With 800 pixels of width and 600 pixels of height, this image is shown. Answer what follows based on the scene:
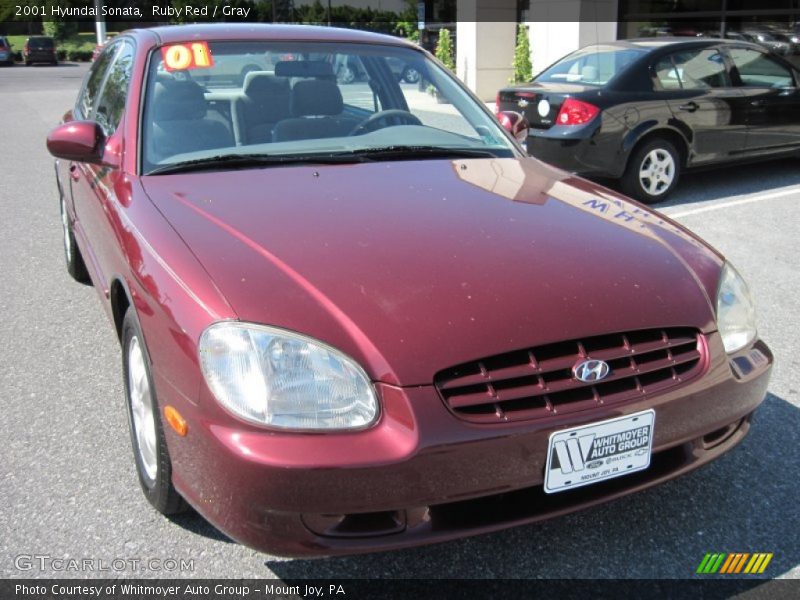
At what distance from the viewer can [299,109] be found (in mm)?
3389

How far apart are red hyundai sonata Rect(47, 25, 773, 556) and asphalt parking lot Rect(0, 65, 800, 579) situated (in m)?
0.22

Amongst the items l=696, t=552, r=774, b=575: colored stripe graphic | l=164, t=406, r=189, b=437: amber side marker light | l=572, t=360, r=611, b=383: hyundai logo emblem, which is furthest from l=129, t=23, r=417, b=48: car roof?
l=696, t=552, r=774, b=575: colored stripe graphic

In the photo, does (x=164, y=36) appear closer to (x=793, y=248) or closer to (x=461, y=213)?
(x=461, y=213)

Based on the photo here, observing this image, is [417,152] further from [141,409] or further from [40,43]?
[40,43]

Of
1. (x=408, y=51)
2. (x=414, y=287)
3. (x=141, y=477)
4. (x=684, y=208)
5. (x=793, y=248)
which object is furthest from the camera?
(x=684, y=208)

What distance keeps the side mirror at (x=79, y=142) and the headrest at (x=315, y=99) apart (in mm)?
818

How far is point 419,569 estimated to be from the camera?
2381mm

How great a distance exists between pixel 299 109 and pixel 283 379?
1750 mm

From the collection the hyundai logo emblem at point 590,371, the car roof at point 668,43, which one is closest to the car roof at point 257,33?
the hyundai logo emblem at point 590,371

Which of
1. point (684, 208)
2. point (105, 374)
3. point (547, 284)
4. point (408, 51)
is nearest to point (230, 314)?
point (547, 284)

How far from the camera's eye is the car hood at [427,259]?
2.04 meters

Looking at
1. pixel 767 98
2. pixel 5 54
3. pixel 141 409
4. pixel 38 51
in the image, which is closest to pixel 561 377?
pixel 141 409

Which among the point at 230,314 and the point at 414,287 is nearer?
the point at 230,314

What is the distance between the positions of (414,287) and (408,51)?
84.5 inches
